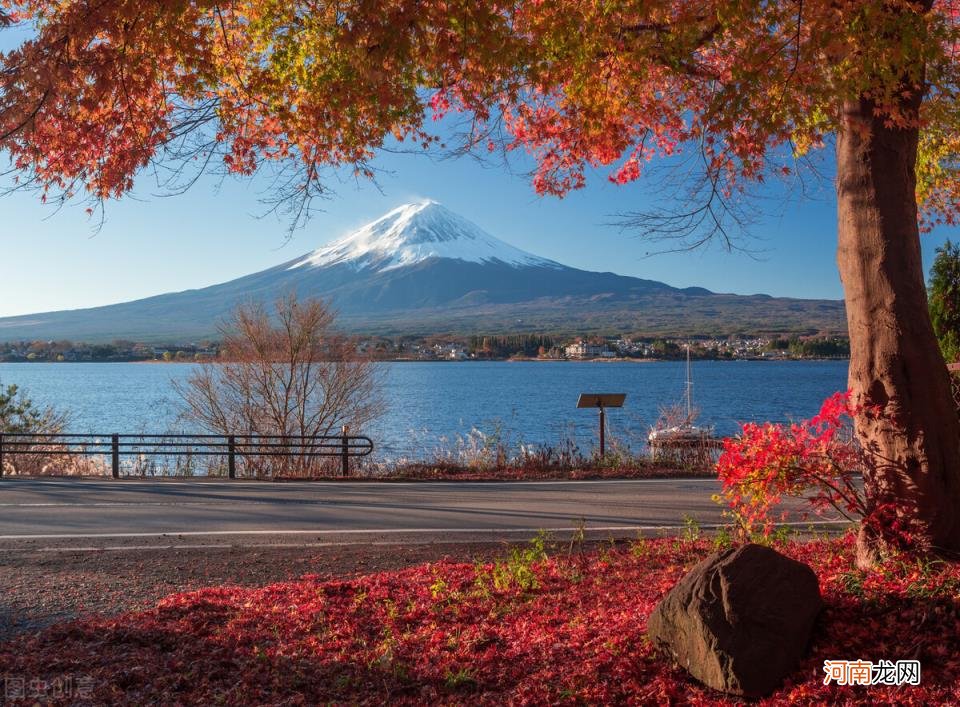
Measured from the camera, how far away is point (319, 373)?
23375mm

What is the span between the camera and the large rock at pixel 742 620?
13.1ft

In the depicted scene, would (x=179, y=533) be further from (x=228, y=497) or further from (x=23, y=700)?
(x=23, y=700)

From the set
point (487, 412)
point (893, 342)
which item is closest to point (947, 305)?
point (893, 342)

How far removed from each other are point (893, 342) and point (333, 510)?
812cm

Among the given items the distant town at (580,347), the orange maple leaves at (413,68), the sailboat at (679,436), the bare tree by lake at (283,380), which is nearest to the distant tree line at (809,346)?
the distant town at (580,347)

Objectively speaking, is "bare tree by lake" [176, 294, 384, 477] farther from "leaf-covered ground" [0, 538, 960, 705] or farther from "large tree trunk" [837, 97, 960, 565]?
"large tree trunk" [837, 97, 960, 565]

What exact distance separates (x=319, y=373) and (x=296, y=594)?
58.2ft

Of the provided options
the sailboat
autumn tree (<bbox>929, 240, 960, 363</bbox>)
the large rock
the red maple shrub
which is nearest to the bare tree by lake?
the sailboat

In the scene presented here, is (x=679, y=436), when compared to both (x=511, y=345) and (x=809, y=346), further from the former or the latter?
(x=511, y=345)

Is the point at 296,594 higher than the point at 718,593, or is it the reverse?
the point at 718,593

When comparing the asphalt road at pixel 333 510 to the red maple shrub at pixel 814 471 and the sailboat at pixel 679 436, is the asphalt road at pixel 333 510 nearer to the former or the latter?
the sailboat at pixel 679 436

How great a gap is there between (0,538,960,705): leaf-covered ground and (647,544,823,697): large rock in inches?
4.3

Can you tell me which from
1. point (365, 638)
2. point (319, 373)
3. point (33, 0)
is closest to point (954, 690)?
point (365, 638)

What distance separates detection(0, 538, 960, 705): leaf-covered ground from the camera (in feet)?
13.4
